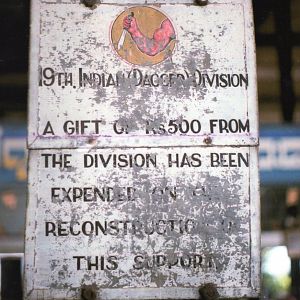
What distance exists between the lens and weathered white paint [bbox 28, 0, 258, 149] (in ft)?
5.78

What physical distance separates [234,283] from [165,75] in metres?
0.72

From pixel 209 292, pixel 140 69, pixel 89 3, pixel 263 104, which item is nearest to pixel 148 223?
pixel 209 292

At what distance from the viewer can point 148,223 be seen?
1729 mm

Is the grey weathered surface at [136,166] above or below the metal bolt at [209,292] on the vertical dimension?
above

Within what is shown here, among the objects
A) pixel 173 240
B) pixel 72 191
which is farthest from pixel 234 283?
pixel 72 191

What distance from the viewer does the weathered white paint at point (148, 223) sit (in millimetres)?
1686

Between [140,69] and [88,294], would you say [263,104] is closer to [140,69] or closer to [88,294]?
[140,69]

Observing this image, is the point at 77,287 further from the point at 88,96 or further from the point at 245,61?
the point at 245,61

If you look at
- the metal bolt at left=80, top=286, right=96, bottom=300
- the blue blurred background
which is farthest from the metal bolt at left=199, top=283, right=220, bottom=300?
the blue blurred background

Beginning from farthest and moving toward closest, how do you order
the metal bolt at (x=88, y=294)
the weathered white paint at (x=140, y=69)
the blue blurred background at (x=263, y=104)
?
the blue blurred background at (x=263, y=104)
the weathered white paint at (x=140, y=69)
the metal bolt at (x=88, y=294)

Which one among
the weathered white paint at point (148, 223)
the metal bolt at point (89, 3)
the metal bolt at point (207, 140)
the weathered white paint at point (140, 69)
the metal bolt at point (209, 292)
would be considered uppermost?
the metal bolt at point (89, 3)

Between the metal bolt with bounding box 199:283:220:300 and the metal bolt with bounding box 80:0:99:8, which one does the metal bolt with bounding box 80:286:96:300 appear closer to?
the metal bolt with bounding box 199:283:220:300

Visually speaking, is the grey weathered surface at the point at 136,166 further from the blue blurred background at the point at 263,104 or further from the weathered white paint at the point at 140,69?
the blue blurred background at the point at 263,104

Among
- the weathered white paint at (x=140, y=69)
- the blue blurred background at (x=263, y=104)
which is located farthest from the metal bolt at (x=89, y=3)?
the blue blurred background at (x=263, y=104)
